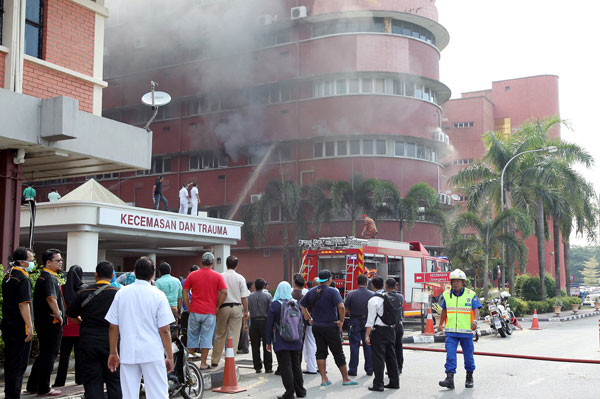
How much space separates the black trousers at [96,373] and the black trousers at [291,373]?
7.75ft

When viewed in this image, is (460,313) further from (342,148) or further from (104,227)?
(342,148)

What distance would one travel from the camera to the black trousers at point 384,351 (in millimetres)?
9086

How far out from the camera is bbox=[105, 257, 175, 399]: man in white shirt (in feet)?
19.2

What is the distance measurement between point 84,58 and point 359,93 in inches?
990

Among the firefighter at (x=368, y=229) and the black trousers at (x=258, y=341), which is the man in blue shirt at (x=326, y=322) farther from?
the firefighter at (x=368, y=229)

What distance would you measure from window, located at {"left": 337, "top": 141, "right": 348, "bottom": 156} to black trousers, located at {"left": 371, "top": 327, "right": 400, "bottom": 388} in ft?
91.3

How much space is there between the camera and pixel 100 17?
13.4 meters

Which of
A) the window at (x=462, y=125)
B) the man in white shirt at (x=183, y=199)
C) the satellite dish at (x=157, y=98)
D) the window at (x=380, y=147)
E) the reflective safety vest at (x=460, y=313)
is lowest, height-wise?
the reflective safety vest at (x=460, y=313)

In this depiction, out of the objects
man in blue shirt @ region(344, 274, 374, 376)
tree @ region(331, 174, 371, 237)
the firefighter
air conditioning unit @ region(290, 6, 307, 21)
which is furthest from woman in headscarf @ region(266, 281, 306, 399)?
air conditioning unit @ region(290, 6, 307, 21)

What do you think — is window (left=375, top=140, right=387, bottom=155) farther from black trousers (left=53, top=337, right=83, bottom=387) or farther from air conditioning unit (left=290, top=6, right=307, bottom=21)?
black trousers (left=53, top=337, right=83, bottom=387)

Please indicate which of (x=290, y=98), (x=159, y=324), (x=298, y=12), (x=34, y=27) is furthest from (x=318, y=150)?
(x=159, y=324)

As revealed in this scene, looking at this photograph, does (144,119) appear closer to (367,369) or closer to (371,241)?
(371,241)

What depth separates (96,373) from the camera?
6.42 meters

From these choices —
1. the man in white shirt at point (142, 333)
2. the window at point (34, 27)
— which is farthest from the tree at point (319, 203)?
the man in white shirt at point (142, 333)
